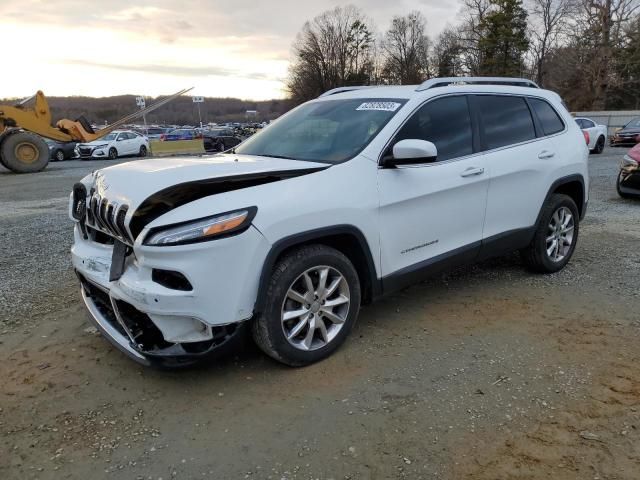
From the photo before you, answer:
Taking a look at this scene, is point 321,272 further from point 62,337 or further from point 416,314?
point 62,337

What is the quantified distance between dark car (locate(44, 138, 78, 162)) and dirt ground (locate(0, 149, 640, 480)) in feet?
83.7

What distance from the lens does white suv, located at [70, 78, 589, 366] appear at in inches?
111

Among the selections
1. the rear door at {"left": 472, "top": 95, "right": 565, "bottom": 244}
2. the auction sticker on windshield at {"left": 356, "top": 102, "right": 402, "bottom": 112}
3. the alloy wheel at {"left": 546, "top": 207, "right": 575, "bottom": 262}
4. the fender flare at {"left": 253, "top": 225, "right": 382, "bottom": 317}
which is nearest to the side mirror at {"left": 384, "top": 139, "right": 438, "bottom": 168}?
the auction sticker on windshield at {"left": 356, "top": 102, "right": 402, "bottom": 112}

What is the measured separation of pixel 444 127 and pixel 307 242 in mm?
1601

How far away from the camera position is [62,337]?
12.9 ft

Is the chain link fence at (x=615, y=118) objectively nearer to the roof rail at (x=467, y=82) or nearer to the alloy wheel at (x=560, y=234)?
the alloy wheel at (x=560, y=234)

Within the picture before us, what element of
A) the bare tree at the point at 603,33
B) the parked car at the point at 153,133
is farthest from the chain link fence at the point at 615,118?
the parked car at the point at 153,133

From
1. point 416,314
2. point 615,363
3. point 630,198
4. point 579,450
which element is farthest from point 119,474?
point 630,198

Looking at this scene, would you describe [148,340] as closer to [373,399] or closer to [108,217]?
[108,217]

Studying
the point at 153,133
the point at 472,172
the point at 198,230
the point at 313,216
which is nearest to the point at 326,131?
the point at 313,216

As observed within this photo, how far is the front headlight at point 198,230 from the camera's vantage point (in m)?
2.75

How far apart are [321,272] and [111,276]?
1.28 m

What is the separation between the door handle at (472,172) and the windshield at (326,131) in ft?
2.43

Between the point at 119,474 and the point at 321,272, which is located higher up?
the point at 321,272
